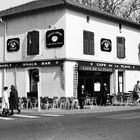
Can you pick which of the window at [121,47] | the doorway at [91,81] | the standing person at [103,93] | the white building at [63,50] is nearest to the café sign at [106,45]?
the white building at [63,50]

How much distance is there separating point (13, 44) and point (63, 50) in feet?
16.8

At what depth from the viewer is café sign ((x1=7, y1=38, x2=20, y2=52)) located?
95.7 ft

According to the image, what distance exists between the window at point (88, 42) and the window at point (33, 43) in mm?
3493

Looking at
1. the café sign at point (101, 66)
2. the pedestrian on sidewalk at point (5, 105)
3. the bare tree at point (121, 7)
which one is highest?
the bare tree at point (121, 7)

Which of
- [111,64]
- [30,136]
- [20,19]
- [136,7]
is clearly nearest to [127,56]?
[111,64]

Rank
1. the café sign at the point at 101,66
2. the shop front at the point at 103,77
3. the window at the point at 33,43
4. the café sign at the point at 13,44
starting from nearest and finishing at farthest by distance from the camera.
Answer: the café sign at the point at 101,66 → the window at the point at 33,43 → the shop front at the point at 103,77 → the café sign at the point at 13,44

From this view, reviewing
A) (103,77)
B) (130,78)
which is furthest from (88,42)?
(130,78)

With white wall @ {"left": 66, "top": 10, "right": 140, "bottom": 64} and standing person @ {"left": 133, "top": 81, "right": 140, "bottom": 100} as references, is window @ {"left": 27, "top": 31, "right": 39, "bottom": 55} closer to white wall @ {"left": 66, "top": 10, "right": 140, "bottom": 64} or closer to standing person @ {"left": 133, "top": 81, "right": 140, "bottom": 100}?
white wall @ {"left": 66, "top": 10, "right": 140, "bottom": 64}

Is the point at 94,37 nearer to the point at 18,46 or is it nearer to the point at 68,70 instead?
the point at 68,70

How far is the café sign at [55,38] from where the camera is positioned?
2633cm

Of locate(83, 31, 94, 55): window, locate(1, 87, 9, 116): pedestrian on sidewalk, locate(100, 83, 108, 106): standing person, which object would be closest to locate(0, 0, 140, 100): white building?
locate(83, 31, 94, 55): window

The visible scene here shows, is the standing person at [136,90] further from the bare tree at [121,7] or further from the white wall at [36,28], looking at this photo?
the bare tree at [121,7]

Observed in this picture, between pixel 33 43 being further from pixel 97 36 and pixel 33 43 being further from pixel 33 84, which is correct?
pixel 97 36

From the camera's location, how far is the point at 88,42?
2784 centimetres
